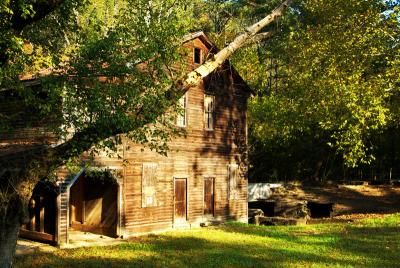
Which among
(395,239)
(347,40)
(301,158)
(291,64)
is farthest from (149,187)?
(301,158)

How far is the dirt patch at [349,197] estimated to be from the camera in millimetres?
32844

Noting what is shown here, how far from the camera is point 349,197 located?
117 feet

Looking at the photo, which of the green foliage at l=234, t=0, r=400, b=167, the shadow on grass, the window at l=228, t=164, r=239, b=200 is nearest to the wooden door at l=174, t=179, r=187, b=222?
the window at l=228, t=164, r=239, b=200

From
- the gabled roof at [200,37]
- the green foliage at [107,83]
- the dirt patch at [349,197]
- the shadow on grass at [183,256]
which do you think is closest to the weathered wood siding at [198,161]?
the gabled roof at [200,37]

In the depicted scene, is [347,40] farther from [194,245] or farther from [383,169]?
[383,169]

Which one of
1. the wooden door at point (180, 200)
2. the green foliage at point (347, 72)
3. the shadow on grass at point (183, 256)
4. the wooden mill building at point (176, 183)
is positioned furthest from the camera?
the green foliage at point (347, 72)

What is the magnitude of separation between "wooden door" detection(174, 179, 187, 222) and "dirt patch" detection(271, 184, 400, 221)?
1093 centimetres

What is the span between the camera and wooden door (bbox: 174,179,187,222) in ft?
76.4

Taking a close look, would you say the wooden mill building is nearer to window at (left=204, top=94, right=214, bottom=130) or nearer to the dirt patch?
window at (left=204, top=94, right=214, bottom=130)

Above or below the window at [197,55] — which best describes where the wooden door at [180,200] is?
below

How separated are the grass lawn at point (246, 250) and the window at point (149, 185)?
5.44 feet

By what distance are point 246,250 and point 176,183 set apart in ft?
22.7

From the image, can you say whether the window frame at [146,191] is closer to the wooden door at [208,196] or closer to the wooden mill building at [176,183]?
the wooden mill building at [176,183]

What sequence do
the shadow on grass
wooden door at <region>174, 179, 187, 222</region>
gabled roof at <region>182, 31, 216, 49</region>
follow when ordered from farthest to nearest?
1. wooden door at <region>174, 179, 187, 222</region>
2. gabled roof at <region>182, 31, 216, 49</region>
3. the shadow on grass
